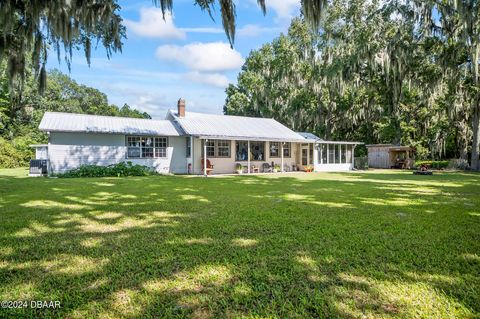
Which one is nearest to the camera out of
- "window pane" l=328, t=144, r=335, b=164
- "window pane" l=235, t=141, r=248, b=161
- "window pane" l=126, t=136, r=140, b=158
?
"window pane" l=126, t=136, r=140, b=158

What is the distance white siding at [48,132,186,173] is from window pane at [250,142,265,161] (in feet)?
20.4

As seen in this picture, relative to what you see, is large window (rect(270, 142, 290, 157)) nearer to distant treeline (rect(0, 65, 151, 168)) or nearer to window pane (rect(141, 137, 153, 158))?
window pane (rect(141, 137, 153, 158))

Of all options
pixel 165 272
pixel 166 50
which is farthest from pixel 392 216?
pixel 166 50

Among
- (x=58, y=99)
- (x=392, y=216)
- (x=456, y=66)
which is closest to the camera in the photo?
(x=392, y=216)

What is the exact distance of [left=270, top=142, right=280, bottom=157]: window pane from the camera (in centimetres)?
2166

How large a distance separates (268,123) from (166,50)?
1160cm

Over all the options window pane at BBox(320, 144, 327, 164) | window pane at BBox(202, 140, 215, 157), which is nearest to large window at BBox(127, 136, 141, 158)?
window pane at BBox(202, 140, 215, 157)

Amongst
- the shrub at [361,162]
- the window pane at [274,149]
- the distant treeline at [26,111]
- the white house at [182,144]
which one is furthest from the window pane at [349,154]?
the distant treeline at [26,111]

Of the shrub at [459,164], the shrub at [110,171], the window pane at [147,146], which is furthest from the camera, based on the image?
the shrub at [459,164]

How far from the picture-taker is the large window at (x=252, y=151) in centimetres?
2030

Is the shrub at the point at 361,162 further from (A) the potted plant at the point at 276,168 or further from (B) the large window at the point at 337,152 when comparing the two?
(A) the potted plant at the point at 276,168

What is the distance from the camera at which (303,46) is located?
2892cm

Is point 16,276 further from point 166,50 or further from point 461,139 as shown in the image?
point 461,139

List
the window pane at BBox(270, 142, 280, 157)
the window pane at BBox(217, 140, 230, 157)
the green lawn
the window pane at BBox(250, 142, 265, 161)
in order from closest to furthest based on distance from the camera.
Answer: the green lawn
the window pane at BBox(217, 140, 230, 157)
the window pane at BBox(250, 142, 265, 161)
the window pane at BBox(270, 142, 280, 157)
